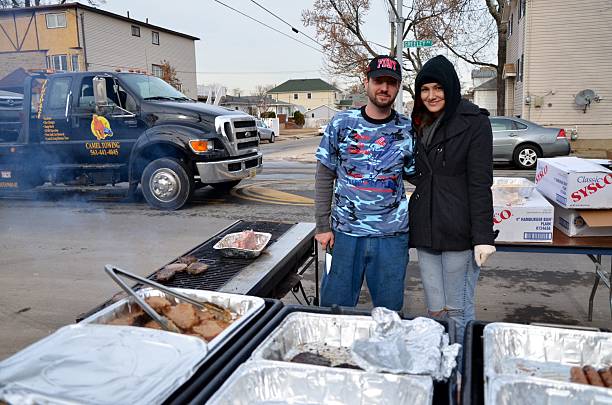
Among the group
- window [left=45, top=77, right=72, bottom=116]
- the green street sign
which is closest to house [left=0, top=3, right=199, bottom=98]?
window [left=45, top=77, right=72, bottom=116]

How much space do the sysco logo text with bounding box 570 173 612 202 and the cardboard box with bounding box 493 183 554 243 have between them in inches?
9.0

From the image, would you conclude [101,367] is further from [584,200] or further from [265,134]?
[265,134]

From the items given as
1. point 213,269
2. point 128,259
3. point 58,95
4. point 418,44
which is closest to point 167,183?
point 58,95

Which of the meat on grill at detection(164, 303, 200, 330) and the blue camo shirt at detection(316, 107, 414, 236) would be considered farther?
the blue camo shirt at detection(316, 107, 414, 236)

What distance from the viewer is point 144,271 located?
550 cm

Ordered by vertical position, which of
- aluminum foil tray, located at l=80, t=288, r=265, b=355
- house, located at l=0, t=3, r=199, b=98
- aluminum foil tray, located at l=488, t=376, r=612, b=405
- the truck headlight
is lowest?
aluminum foil tray, located at l=488, t=376, r=612, b=405

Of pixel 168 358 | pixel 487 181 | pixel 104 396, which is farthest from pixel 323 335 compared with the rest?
pixel 487 181

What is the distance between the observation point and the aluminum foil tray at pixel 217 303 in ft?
6.43

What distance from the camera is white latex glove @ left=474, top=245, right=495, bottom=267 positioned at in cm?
262

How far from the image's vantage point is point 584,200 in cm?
357

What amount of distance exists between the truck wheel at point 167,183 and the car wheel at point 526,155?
941 cm

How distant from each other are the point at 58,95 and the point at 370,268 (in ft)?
27.6

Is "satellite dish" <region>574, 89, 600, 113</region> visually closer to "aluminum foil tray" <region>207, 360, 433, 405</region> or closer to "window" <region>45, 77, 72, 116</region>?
"window" <region>45, 77, 72, 116</region>

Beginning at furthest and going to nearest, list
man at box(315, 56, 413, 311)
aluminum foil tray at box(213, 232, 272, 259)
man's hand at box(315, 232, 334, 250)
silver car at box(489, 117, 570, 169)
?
silver car at box(489, 117, 570, 169), aluminum foil tray at box(213, 232, 272, 259), man's hand at box(315, 232, 334, 250), man at box(315, 56, 413, 311)
